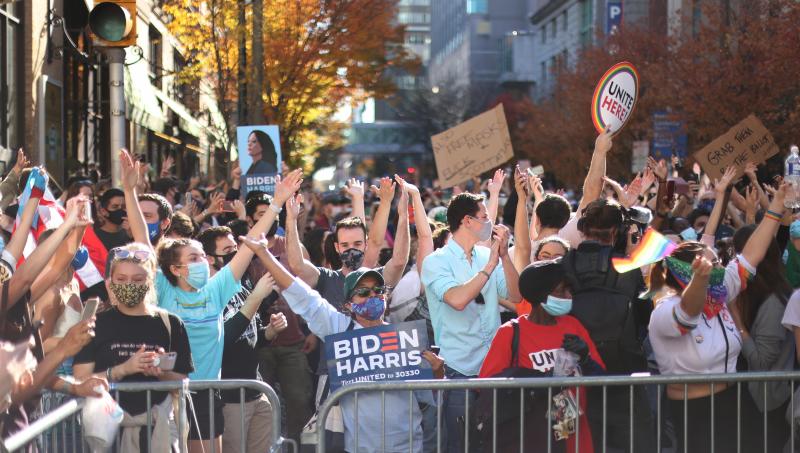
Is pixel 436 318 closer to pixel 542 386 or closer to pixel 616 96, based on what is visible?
pixel 542 386

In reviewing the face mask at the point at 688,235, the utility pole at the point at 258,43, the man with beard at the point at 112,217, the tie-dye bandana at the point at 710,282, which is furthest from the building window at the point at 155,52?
the tie-dye bandana at the point at 710,282

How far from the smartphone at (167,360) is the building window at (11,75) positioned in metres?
13.1

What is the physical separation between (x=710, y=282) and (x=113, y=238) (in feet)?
15.6

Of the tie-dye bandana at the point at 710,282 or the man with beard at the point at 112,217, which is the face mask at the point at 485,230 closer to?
the tie-dye bandana at the point at 710,282

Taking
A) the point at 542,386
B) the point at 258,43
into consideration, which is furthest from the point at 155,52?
the point at 542,386

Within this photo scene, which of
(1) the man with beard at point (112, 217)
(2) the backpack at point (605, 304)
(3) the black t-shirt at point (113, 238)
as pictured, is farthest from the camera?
(1) the man with beard at point (112, 217)

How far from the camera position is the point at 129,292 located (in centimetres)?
585

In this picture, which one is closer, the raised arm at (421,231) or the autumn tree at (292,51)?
the raised arm at (421,231)

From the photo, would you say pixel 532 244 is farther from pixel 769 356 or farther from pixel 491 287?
pixel 769 356

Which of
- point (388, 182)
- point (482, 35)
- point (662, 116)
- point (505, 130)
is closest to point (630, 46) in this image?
point (662, 116)

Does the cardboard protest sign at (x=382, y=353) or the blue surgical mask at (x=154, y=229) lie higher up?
the blue surgical mask at (x=154, y=229)

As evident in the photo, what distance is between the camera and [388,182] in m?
8.38

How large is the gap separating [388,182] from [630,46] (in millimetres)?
27435

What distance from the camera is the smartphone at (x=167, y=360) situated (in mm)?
5798
